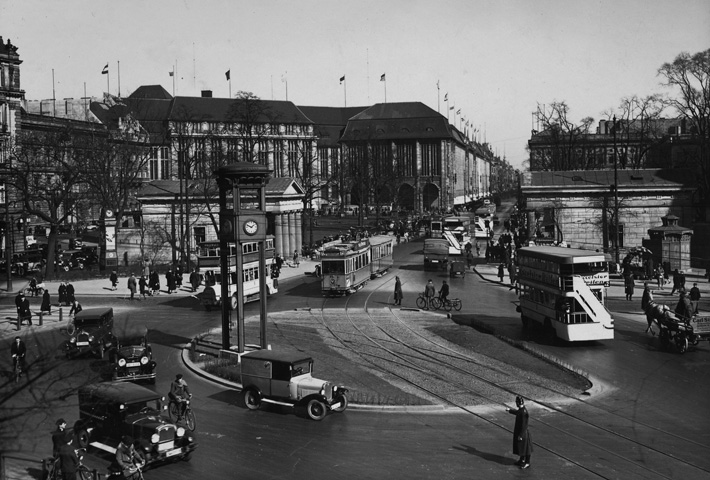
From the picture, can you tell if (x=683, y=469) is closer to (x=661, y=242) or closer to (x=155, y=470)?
(x=155, y=470)

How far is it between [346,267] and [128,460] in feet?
96.6

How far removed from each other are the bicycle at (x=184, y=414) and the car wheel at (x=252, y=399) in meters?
2.09

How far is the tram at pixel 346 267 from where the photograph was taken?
43.7m

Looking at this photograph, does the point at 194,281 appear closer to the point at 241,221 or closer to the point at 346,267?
the point at 346,267

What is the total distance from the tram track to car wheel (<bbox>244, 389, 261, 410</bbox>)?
5104 mm

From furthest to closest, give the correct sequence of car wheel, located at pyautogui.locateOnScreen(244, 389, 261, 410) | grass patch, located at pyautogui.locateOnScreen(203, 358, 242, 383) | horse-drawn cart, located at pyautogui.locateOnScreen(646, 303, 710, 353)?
horse-drawn cart, located at pyautogui.locateOnScreen(646, 303, 710, 353) < grass patch, located at pyautogui.locateOnScreen(203, 358, 242, 383) < car wheel, located at pyautogui.locateOnScreen(244, 389, 261, 410)

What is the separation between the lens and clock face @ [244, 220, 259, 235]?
85.7 ft

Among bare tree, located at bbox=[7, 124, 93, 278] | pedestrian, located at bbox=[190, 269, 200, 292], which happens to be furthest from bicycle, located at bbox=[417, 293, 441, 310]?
bare tree, located at bbox=[7, 124, 93, 278]

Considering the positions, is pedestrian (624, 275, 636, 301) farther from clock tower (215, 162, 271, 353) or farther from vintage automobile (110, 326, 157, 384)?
vintage automobile (110, 326, 157, 384)

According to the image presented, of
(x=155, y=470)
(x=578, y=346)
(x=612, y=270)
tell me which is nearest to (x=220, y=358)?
(x=155, y=470)

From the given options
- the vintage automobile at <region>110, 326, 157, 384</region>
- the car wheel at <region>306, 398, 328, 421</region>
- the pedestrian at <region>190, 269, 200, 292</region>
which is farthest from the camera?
the pedestrian at <region>190, 269, 200, 292</region>

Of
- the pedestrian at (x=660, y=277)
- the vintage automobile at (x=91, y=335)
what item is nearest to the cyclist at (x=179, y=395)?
the vintage automobile at (x=91, y=335)

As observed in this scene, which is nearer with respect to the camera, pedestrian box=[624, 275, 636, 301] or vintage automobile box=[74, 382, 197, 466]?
vintage automobile box=[74, 382, 197, 466]

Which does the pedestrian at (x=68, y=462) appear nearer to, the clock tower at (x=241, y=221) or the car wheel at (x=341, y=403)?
the car wheel at (x=341, y=403)
